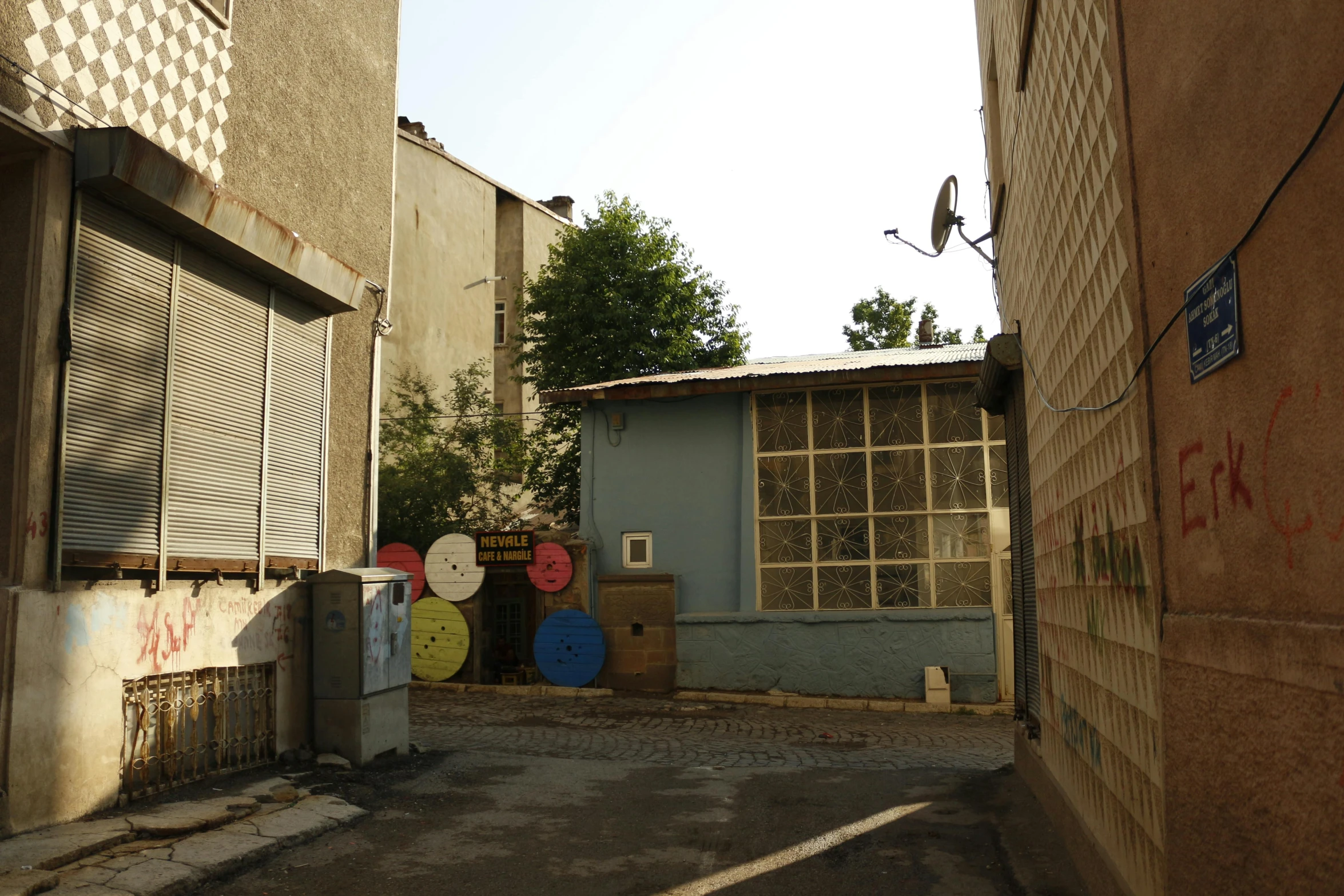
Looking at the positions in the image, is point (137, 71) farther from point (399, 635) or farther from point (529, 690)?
point (529, 690)

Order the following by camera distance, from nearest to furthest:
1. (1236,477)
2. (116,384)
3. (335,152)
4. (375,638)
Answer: (1236,477), (116,384), (375,638), (335,152)

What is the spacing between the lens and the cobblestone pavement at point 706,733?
434 inches

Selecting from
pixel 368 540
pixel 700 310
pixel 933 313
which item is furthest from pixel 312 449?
pixel 933 313

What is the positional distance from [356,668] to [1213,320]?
8092 mm

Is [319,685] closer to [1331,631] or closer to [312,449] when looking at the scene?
[312,449]

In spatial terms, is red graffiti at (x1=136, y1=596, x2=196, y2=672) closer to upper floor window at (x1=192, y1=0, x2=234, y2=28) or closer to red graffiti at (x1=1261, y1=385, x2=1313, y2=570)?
upper floor window at (x1=192, y1=0, x2=234, y2=28)

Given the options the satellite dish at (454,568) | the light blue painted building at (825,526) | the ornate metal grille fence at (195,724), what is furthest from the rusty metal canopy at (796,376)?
the ornate metal grille fence at (195,724)

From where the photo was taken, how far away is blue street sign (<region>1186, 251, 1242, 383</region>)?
119 inches

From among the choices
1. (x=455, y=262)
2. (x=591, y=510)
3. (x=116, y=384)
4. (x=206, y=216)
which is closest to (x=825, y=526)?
(x=591, y=510)

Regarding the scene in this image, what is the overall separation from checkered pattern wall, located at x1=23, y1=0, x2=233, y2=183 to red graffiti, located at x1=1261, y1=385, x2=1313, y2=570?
726 cm

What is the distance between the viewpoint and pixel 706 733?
1308cm

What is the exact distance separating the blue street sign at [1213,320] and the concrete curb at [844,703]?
1283cm

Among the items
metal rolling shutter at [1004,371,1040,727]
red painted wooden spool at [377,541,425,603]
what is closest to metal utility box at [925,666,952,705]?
metal rolling shutter at [1004,371,1040,727]

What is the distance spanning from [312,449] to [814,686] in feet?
30.3
